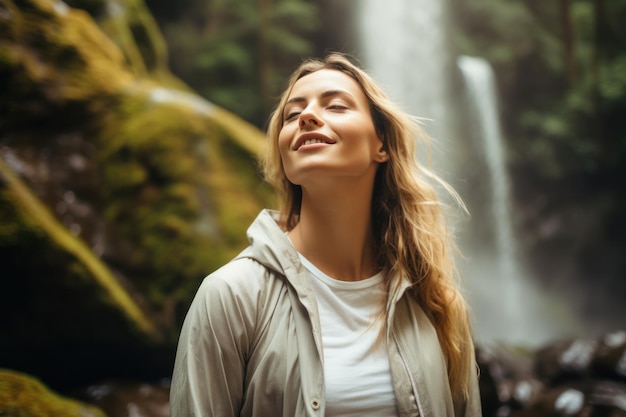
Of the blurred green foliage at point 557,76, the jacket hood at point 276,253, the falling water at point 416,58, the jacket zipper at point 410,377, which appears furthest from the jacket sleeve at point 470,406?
the blurred green foliage at point 557,76

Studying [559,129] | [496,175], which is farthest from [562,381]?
[559,129]

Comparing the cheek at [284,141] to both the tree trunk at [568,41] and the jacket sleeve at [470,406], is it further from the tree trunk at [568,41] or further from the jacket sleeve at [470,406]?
the tree trunk at [568,41]

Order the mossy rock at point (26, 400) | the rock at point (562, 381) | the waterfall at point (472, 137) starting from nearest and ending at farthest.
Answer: the mossy rock at point (26, 400) → the rock at point (562, 381) → the waterfall at point (472, 137)

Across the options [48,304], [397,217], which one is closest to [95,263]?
[48,304]

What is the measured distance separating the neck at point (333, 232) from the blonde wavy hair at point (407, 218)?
0.47 ft

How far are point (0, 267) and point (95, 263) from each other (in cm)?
63

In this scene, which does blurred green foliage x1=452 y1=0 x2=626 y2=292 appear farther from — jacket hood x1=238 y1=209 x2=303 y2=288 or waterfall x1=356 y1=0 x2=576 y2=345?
jacket hood x1=238 y1=209 x2=303 y2=288

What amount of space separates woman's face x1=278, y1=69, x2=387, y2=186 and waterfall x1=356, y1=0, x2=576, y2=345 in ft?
28.8

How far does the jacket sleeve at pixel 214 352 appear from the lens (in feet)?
4.56

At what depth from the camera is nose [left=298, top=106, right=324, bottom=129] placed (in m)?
1.70

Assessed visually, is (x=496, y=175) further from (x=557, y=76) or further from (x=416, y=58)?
(x=416, y=58)

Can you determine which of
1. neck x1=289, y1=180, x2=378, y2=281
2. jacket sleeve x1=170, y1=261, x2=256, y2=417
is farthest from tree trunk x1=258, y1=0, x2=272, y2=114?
jacket sleeve x1=170, y1=261, x2=256, y2=417

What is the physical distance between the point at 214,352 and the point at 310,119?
0.79 metres

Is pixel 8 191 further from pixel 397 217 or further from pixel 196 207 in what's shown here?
pixel 397 217
